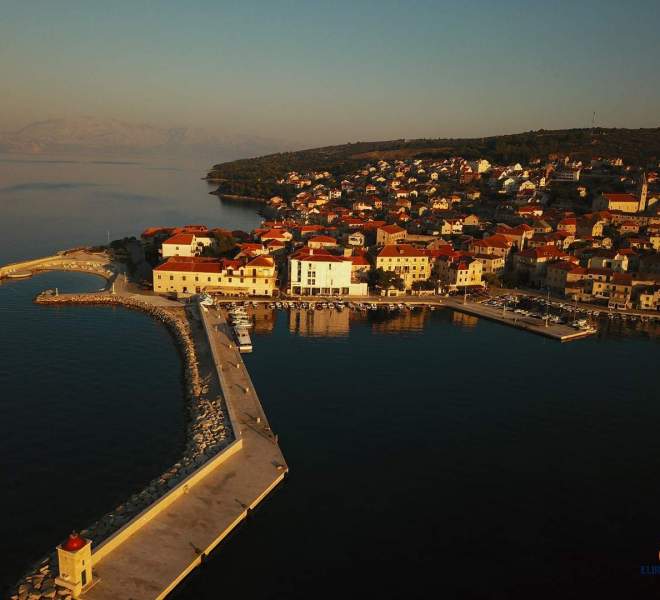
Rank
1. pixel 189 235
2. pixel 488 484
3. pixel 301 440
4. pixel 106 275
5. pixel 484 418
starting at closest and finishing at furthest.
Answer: pixel 488 484, pixel 301 440, pixel 484 418, pixel 106 275, pixel 189 235

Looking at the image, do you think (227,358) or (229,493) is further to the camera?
(227,358)

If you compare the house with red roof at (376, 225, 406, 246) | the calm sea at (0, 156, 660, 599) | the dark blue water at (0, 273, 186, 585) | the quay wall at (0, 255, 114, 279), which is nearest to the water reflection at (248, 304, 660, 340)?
the calm sea at (0, 156, 660, 599)

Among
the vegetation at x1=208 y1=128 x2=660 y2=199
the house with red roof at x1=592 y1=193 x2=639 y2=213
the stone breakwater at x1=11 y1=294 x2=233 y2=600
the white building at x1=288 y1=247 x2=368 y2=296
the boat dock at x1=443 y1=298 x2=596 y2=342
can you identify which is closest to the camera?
the stone breakwater at x1=11 y1=294 x2=233 y2=600

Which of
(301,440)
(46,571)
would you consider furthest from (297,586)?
(301,440)

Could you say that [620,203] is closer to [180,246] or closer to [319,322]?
[319,322]

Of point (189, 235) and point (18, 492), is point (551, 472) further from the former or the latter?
point (189, 235)

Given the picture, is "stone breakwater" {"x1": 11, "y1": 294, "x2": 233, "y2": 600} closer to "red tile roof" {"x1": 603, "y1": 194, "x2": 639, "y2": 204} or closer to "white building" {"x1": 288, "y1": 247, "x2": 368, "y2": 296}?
"white building" {"x1": 288, "y1": 247, "x2": 368, "y2": 296}
